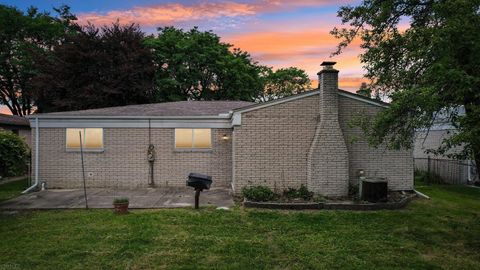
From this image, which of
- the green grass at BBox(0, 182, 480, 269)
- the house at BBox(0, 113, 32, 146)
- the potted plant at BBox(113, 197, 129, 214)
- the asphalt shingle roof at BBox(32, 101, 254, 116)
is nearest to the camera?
the green grass at BBox(0, 182, 480, 269)

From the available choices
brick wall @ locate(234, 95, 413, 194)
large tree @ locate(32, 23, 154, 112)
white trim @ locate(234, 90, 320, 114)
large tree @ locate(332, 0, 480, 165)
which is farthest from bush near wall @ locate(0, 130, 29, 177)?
large tree @ locate(32, 23, 154, 112)

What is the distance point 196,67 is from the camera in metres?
34.9

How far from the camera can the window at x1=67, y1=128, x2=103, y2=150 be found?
15047mm

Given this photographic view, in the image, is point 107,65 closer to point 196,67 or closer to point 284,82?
point 196,67

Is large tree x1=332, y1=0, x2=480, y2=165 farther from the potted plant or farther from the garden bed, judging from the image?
the potted plant

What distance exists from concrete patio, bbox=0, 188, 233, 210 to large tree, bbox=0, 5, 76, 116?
82.8ft

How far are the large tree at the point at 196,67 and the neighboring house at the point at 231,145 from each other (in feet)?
51.1

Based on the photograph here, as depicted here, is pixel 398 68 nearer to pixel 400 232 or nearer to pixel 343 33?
pixel 343 33

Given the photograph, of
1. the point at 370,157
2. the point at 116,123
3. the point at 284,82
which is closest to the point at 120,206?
the point at 116,123

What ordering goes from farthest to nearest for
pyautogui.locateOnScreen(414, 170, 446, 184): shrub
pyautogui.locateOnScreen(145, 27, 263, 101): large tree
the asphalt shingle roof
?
pyautogui.locateOnScreen(145, 27, 263, 101): large tree
pyautogui.locateOnScreen(414, 170, 446, 184): shrub
the asphalt shingle roof

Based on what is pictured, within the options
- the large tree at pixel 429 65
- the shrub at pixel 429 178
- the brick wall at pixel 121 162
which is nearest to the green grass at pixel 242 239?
the large tree at pixel 429 65

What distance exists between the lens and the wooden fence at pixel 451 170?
17.1m

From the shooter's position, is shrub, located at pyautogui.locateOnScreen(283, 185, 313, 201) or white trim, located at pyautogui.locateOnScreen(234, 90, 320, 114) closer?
shrub, located at pyautogui.locateOnScreen(283, 185, 313, 201)

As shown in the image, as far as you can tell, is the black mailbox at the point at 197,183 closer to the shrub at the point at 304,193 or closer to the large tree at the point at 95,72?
the shrub at the point at 304,193
